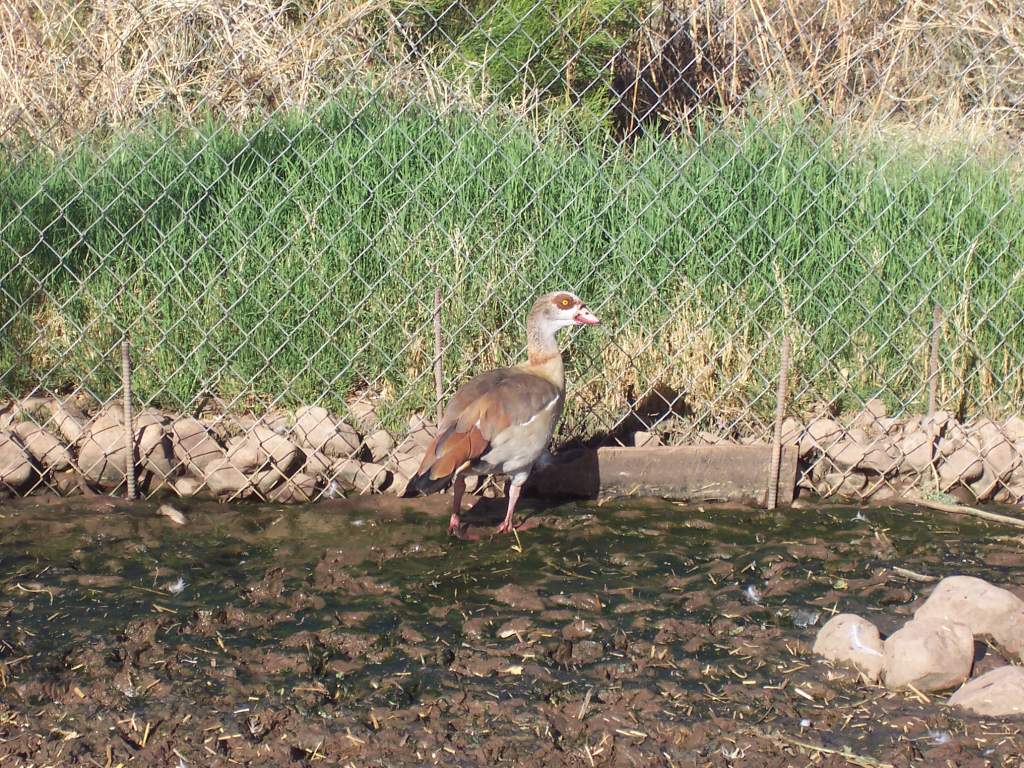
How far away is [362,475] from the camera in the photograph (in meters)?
5.91

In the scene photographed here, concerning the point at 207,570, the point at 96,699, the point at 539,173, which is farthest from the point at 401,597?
the point at 539,173

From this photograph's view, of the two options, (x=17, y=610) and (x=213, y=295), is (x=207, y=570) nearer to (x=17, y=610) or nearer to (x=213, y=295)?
(x=17, y=610)

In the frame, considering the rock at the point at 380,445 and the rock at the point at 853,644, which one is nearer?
the rock at the point at 853,644

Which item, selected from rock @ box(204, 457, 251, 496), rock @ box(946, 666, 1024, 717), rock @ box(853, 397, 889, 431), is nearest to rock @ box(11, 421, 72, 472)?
rock @ box(204, 457, 251, 496)

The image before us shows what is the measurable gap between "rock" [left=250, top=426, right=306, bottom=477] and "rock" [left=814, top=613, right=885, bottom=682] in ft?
8.95

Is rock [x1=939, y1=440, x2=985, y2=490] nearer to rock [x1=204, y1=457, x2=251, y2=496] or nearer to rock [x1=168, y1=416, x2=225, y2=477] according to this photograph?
rock [x1=204, y1=457, x2=251, y2=496]

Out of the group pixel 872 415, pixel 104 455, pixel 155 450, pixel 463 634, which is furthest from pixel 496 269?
pixel 463 634

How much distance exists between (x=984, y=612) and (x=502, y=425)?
6.96ft

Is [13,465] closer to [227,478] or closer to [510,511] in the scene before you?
[227,478]

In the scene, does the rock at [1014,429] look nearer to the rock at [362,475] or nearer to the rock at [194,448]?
the rock at [362,475]

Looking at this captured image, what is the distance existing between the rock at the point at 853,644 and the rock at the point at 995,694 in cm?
25

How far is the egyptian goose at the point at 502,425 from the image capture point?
5.32m

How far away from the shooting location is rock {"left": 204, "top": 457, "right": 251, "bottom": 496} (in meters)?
5.79

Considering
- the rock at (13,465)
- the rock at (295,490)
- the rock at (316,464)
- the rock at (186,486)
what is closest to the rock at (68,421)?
the rock at (13,465)
